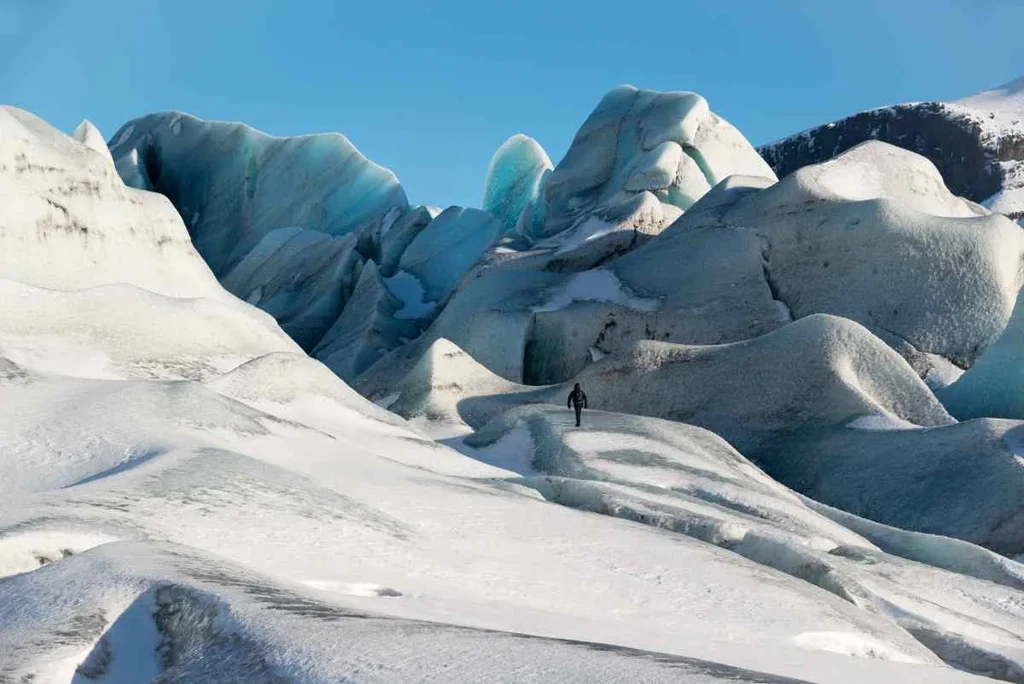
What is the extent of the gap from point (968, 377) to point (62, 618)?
2093cm

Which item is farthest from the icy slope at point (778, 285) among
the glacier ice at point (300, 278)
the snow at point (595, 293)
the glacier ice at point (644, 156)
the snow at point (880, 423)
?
the glacier ice at point (300, 278)

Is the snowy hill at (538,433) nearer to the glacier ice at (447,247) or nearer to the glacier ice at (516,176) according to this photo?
the glacier ice at (447,247)

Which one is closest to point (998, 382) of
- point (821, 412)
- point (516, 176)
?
point (821, 412)

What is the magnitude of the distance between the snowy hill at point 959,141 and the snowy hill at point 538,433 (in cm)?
2398

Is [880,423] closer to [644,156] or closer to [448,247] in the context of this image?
[644,156]

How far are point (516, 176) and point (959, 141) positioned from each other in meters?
22.9

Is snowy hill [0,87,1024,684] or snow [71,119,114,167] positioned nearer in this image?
snowy hill [0,87,1024,684]

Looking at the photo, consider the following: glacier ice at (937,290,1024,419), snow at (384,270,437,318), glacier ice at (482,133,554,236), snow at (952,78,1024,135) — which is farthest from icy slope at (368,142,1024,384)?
snow at (952,78,1024,135)

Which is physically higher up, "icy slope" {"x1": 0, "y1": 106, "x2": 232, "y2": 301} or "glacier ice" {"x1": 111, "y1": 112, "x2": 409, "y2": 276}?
"glacier ice" {"x1": 111, "y1": 112, "x2": 409, "y2": 276}

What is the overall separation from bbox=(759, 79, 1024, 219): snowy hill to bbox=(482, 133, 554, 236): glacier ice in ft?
61.0

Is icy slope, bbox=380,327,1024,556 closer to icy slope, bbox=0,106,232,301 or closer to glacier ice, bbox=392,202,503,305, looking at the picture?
icy slope, bbox=0,106,232,301

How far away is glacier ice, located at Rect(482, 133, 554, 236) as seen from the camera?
49.1 m

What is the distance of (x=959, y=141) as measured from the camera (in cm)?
6006

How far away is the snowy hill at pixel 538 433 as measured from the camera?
5.66 m
